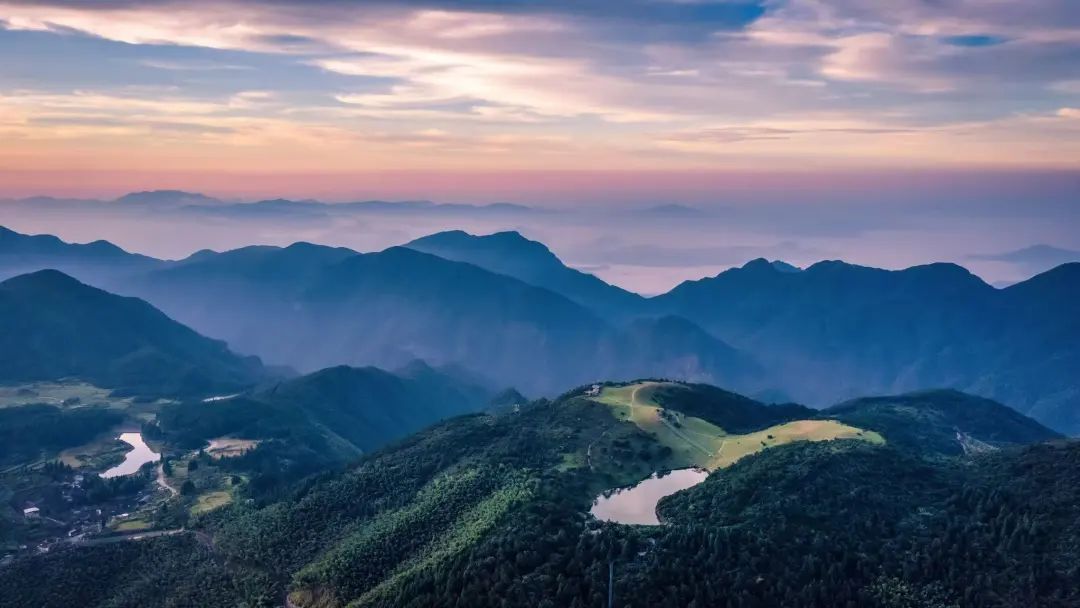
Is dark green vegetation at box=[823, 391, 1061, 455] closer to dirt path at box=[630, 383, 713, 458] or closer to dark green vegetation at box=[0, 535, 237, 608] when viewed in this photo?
dirt path at box=[630, 383, 713, 458]

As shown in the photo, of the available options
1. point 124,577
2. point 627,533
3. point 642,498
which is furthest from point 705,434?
point 124,577

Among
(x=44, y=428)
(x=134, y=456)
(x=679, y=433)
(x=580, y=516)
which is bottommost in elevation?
(x=134, y=456)

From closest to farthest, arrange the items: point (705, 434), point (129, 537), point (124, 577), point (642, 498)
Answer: point (642, 498), point (124, 577), point (129, 537), point (705, 434)

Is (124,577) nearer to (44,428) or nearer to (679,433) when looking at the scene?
(679,433)

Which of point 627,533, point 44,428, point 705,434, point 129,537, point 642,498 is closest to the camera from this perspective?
point 627,533

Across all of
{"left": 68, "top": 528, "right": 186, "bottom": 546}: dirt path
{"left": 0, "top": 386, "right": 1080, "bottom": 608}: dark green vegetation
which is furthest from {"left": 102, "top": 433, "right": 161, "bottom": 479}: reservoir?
{"left": 0, "top": 386, "right": 1080, "bottom": 608}: dark green vegetation
